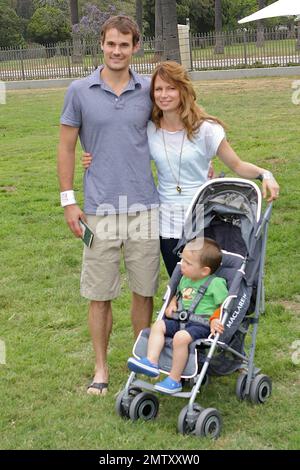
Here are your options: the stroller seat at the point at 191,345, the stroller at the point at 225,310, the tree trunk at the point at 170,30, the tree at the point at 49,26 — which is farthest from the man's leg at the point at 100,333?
the tree at the point at 49,26

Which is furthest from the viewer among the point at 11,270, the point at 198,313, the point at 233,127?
the point at 233,127

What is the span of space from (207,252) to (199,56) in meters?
27.3

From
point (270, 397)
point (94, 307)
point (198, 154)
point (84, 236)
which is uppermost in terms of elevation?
point (198, 154)

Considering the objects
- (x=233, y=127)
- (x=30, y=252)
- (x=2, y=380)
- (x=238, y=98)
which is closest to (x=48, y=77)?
(x=238, y=98)

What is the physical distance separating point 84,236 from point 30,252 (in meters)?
3.26

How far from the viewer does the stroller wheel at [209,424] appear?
3.95m

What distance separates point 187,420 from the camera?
3998 millimetres

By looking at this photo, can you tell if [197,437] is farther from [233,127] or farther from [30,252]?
[233,127]

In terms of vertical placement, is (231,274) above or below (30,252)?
above

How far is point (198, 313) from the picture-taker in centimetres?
426

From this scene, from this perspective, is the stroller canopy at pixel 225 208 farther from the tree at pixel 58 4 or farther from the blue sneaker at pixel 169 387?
the tree at pixel 58 4

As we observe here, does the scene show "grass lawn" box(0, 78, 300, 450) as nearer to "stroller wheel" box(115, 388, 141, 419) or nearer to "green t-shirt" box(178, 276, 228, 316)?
"stroller wheel" box(115, 388, 141, 419)

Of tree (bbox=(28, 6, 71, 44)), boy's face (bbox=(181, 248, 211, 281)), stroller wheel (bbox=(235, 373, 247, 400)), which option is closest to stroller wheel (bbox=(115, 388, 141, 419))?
stroller wheel (bbox=(235, 373, 247, 400))

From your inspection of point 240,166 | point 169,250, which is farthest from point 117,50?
point 169,250
